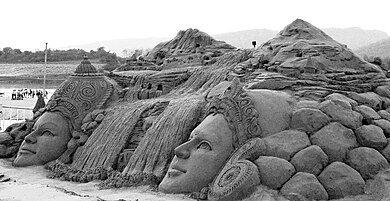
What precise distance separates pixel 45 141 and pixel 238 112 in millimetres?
4943

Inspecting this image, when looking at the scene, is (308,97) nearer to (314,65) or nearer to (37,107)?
(314,65)

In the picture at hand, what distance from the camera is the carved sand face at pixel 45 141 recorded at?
11.4 m

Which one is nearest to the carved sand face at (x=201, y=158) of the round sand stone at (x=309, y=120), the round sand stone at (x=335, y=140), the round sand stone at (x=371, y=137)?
the round sand stone at (x=309, y=120)

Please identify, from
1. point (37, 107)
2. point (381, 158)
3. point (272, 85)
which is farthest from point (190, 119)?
point (37, 107)

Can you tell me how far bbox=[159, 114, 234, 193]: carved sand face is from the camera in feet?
27.0

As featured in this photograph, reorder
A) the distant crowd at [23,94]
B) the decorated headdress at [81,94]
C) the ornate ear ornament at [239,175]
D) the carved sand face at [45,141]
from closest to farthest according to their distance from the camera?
the ornate ear ornament at [239,175] < the carved sand face at [45,141] < the decorated headdress at [81,94] < the distant crowd at [23,94]

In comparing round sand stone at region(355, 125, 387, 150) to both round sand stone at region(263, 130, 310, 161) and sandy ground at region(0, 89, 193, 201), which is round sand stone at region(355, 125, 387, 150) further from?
sandy ground at region(0, 89, 193, 201)

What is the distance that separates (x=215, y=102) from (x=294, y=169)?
179cm

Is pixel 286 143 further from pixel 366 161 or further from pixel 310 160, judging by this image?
pixel 366 161

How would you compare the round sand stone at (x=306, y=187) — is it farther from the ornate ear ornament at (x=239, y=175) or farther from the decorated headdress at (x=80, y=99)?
the decorated headdress at (x=80, y=99)

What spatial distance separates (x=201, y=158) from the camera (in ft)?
27.2

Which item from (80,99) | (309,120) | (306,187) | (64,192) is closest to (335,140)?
(309,120)

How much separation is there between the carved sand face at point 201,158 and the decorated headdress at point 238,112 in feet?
0.35

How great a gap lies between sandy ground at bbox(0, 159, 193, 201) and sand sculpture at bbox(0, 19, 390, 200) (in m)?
0.25
